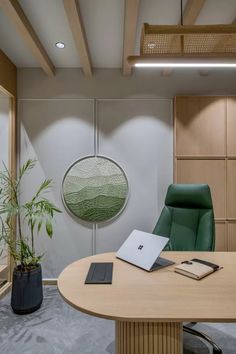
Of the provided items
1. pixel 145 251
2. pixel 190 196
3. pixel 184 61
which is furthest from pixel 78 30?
pixel 145 251

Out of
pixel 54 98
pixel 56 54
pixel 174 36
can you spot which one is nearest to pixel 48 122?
pixel 54 98

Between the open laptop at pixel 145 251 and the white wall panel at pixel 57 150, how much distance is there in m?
1.43

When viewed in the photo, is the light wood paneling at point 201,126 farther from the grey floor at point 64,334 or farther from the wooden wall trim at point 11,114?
the wooden wall trim at point 11,114

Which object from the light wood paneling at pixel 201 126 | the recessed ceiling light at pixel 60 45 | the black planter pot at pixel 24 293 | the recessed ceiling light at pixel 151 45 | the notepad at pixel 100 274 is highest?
the recessed ceiling light at pixel 60 45

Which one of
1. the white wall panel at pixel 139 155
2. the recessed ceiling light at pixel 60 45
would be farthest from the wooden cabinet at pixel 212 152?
the recessed ceiling light at pixel 60 45

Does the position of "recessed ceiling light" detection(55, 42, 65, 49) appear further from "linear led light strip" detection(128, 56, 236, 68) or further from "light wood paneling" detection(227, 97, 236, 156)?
"light wood paneling" detection(227, 97, 236, 156)

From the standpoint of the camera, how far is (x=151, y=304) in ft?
3.90

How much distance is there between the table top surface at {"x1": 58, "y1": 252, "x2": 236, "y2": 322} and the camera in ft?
3.60

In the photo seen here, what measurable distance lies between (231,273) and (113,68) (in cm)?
279

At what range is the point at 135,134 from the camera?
3.20 metres

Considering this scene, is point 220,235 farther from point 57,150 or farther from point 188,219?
point 57,150

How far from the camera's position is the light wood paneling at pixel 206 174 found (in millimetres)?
3004

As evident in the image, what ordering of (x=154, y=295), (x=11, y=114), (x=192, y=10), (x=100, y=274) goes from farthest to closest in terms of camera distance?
(x=11, y=114) < (x=192, y=10) < (x=100, y=274) < (x=154, y=295)

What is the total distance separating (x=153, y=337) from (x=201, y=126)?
2.47m
